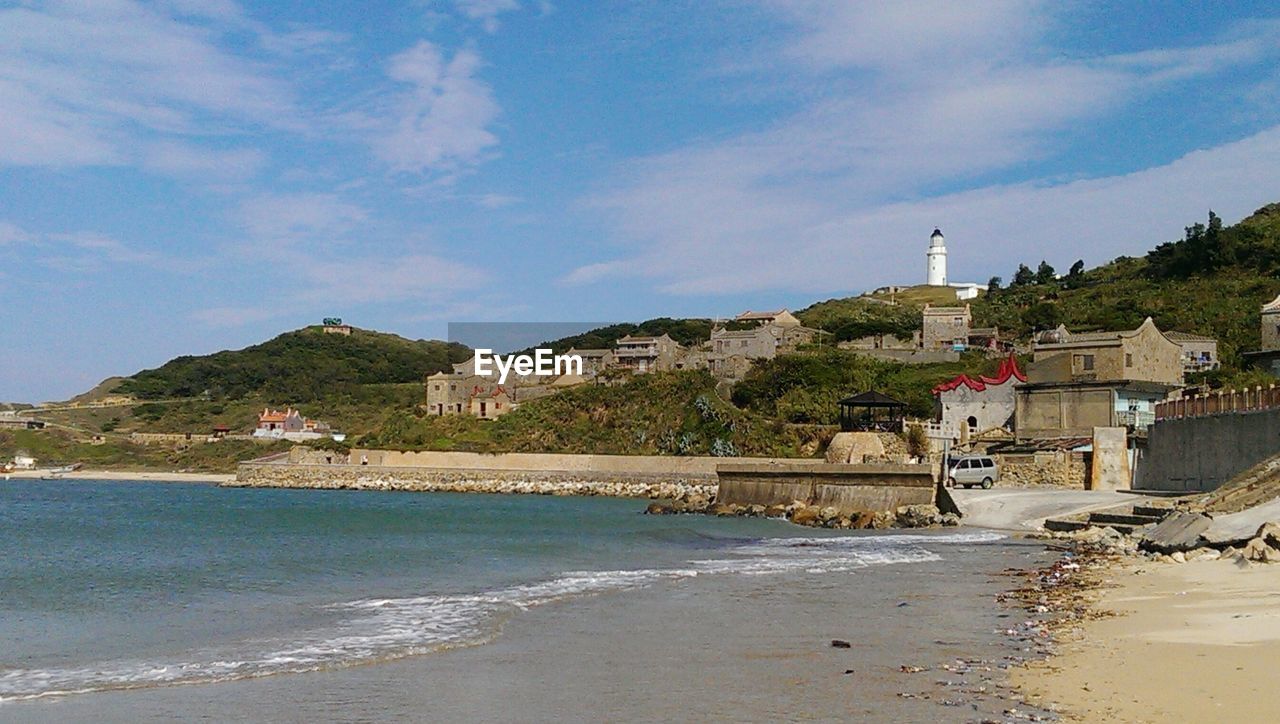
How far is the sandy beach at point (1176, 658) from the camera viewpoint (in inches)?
361

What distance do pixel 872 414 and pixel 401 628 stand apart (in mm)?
51680

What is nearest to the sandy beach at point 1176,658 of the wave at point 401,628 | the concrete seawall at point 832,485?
the wave at point 401,628

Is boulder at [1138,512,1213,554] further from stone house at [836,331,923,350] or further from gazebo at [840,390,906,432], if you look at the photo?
stone house at [836,331,923,350]

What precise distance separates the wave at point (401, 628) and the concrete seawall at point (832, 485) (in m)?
11.6

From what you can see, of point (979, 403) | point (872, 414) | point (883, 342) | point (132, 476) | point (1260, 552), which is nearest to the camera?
point (1260, 552)

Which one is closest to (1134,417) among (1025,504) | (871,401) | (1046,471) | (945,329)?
(1046,471)

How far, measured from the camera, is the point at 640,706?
33.9 feet

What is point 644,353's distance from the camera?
99.0 m

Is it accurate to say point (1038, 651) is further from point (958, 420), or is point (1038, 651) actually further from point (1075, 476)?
point (958, 420)

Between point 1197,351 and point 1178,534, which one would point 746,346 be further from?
point 1178,534

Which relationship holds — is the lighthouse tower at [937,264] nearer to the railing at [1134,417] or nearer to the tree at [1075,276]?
the tree at [1075,276]

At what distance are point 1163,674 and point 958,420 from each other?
43.6m

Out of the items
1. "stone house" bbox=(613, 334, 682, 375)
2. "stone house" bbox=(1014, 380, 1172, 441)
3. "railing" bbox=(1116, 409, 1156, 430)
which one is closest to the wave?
"stone house" bbox=(1014, 380, 1172, 441)

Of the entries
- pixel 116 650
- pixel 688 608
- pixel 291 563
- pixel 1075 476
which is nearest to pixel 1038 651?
pixel 688 608
